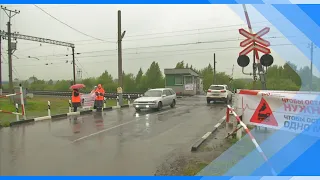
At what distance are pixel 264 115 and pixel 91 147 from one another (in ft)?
15.9

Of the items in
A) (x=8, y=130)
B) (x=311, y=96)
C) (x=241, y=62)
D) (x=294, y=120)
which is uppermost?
(x=241, y=62)

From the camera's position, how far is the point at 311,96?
22.6 ft

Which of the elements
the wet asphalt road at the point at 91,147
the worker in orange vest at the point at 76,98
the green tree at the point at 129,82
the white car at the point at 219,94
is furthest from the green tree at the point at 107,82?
the wet asphalt road at the point at 91,147

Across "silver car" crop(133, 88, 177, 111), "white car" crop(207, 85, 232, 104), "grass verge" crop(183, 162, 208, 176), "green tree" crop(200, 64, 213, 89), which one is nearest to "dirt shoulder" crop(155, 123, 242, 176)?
"grass verge" crop(183, 162, 208, 176)

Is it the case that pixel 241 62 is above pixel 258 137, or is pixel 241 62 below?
above

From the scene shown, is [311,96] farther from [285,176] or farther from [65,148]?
[65,148]

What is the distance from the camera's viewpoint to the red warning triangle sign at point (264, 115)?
7.86m

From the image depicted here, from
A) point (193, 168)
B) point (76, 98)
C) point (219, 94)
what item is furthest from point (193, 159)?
point (219, 94)

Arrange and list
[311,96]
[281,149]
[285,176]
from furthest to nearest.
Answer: [281,149] < [311,96] < [285,176]

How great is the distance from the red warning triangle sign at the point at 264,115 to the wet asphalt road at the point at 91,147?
6.80 ft

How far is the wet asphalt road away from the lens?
6.38 m

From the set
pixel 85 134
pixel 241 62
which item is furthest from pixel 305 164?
pixel 85 134

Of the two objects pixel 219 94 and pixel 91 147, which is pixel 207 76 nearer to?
pixel 219 94

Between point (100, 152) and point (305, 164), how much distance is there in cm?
484
